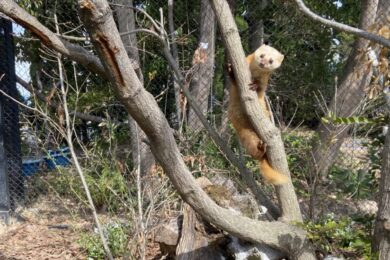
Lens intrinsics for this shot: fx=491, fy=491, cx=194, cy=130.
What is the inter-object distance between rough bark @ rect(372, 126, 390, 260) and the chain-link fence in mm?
1134

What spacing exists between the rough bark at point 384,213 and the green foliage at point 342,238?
12 centimetres

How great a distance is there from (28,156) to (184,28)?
7.78 ft

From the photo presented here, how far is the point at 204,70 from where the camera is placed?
5320 mm

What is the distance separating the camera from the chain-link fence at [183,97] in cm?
454

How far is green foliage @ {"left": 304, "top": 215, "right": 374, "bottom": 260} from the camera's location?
2869mm

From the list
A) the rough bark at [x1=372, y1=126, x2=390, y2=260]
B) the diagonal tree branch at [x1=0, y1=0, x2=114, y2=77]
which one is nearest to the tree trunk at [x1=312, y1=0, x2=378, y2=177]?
the rough bark at [x1=372, y1=126, x2=390, y2=260]

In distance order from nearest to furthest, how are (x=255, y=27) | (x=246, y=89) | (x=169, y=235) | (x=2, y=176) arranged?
(x=246, y=89) < (x=169, y=235) < (x=2, y=176) < (x=255, y=27)

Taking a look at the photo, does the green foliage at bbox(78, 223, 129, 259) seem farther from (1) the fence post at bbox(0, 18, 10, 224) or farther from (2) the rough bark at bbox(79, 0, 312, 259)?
(2) the rough bark at bbox(79, 0, 312, 259)

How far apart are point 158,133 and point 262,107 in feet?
3.04

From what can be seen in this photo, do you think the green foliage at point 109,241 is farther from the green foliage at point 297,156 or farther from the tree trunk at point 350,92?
the tree trunk at point 350,92

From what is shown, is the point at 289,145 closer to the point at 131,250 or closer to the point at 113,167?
the point at 113,167

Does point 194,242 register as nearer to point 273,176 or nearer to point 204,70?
point 273,176

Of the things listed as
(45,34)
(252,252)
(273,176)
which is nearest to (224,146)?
(273,176)

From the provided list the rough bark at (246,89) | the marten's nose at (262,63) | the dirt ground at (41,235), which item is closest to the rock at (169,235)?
the dirt ground at (41,235)
